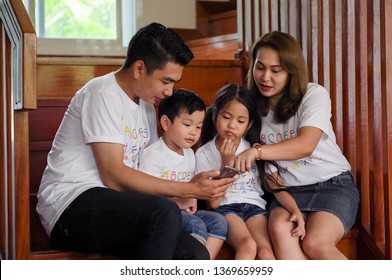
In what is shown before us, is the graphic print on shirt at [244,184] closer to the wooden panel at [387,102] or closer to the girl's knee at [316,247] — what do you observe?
the girl's knee at [316,247]

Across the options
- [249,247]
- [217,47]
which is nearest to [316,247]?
[249,247]

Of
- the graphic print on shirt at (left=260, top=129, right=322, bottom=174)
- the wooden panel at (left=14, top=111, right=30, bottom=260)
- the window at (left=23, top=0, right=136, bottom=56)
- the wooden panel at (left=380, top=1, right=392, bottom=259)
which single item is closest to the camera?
the wooden panel at (left=14, top=111, right=30, bottom=260)

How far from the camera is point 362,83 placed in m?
2.56

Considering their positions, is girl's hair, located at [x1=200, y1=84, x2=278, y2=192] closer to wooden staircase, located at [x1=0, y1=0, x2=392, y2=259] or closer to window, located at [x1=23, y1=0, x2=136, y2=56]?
wooden staircase, located at [x1=0, y1=0, x2=392, y2=259]

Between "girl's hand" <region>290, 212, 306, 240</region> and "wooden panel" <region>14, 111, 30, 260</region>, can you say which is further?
"girl's hand" <region>290, 212, 306, 240</region>

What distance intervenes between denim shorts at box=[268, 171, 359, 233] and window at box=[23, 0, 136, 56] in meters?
1.90

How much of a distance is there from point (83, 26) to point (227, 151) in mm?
2052

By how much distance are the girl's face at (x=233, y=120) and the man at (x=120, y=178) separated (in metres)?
0.27

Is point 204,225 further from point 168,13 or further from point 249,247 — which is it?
point 168,13

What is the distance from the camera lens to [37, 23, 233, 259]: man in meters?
2.05

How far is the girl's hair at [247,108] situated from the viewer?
2477mm

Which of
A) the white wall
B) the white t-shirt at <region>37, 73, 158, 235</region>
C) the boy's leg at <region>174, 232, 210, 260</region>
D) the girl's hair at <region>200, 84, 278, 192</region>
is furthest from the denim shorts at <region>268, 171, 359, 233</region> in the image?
the white wall
